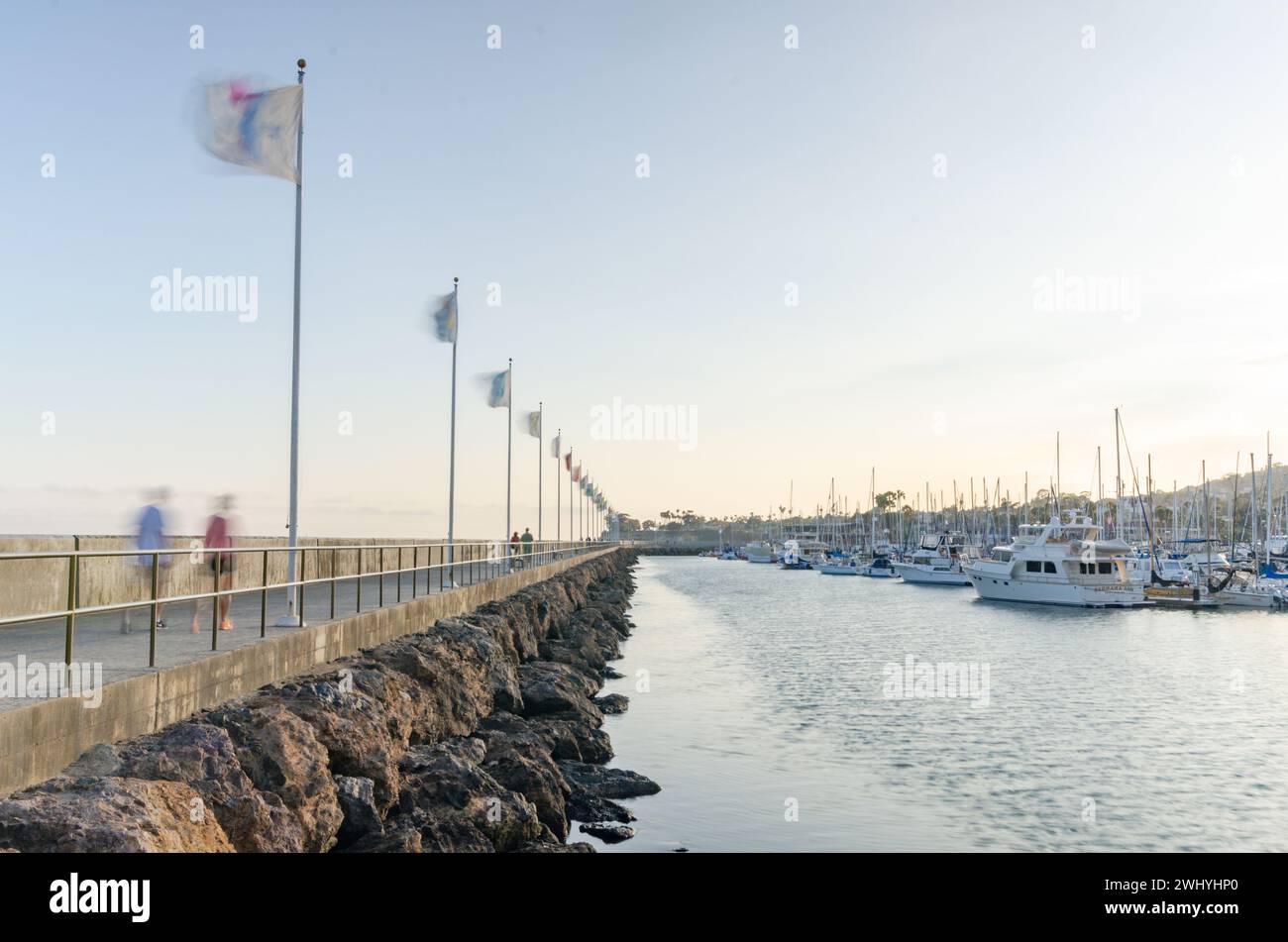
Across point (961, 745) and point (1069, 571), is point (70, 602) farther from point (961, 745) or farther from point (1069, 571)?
point (1069, 571)

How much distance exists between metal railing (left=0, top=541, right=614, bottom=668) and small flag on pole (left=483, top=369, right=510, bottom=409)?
5.14 metres

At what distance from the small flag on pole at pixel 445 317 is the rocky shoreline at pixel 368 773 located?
30.8ft

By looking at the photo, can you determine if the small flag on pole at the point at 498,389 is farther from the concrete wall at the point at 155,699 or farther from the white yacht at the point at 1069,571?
the white yacht at the point at 1069,571

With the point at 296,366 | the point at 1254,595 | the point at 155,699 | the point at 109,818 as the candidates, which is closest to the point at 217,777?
the point at 155,699

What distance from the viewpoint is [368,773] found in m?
9.77

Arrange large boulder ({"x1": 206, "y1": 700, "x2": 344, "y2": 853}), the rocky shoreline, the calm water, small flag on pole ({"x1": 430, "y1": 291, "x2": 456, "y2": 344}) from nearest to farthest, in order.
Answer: the rocky shoreline
large boulder ({"x1": 206, "y1": 700, "x2": 344, "y2": 853})
the calm water
small flag on pole ({"x1": 430, "y1": 291, "x2": 456, "y2": 344})

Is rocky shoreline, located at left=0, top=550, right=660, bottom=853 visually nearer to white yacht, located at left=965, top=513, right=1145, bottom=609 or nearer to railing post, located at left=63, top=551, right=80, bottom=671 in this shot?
railing post, located at left=63, top=551, right=80, bottom=671

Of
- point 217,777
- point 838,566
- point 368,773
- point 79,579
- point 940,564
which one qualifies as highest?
point 79,579

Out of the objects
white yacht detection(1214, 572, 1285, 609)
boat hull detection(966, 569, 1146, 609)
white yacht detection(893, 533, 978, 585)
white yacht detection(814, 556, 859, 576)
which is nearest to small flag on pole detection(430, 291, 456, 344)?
boat hull detection(966, 569, 1146, 609)

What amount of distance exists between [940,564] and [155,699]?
8360 cm

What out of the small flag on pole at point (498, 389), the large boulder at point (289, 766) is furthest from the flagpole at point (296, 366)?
the small flag on pole at point (498, 389)

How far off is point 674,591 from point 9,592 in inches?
2632

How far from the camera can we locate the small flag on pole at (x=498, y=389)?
3388 cm

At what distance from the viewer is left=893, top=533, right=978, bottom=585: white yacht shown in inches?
3195
